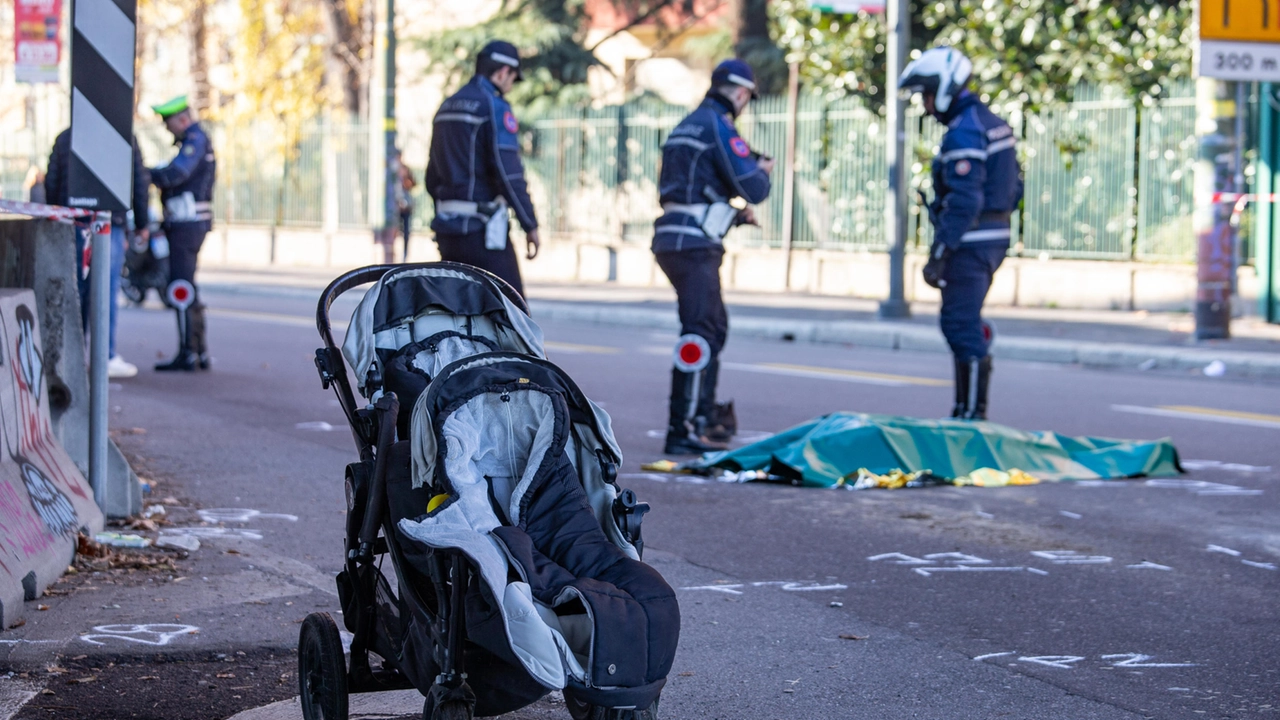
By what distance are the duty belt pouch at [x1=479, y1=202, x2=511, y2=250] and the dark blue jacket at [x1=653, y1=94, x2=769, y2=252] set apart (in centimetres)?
84

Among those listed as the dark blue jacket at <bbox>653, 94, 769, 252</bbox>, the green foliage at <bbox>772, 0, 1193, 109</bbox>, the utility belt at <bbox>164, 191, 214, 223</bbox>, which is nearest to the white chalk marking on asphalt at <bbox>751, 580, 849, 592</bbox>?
the dark blue jacket at <bbox>653, 94, 769, 252</bbox>

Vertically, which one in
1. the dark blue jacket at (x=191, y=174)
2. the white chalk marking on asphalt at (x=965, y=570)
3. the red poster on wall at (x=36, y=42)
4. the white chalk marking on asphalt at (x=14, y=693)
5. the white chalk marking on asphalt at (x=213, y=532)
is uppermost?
the red poster on wall at (x=36, y=42)

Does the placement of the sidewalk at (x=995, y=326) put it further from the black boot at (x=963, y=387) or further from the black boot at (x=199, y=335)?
the black boot at (x=199, y=335)

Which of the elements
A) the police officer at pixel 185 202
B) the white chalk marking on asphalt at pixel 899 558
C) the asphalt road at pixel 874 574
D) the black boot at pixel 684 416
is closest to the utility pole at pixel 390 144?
the police officer at pixel 185 202

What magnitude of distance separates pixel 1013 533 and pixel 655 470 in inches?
79.3

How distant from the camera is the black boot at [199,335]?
39.4 feet

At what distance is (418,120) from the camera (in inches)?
1164

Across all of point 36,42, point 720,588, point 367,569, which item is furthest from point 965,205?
point 36,42

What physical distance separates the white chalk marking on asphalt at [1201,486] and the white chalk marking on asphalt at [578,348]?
7.01 meters

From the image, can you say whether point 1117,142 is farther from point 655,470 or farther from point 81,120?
point 81,120

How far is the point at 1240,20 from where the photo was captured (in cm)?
1398

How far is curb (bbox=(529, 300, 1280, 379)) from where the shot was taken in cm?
1357

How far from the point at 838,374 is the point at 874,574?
271 inches

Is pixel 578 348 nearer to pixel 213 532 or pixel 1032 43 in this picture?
pixel 213 532
